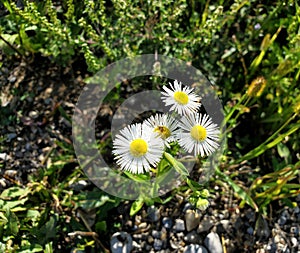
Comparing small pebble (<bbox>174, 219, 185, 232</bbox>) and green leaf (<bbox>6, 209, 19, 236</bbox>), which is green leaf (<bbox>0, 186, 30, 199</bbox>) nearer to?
green leaf (<bbox>6, 209, 19, 236</bbox>)

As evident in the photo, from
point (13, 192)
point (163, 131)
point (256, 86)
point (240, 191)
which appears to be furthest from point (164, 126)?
point (13, 192)

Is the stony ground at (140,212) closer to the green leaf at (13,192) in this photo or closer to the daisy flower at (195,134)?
the green leaf at (13,192)

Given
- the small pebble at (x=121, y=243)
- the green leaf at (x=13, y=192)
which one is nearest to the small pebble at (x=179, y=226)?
the small pebble at (x=121, y=243)

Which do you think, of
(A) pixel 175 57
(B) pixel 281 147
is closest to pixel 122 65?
(A) pixel 175 57

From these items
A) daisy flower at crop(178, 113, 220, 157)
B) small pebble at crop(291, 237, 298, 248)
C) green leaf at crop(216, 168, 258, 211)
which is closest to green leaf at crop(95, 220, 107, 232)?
green leaf at crop(216, 168, 258, 211)

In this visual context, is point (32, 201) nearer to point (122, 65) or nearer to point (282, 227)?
point (122, 65)

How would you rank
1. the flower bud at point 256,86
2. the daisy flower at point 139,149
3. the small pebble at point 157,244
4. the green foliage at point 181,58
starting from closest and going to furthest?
the daisy flower at point 139,149 → the flower bud at point 256,86 → the green foliage at point 181,58 → the small pebble at point 157,244

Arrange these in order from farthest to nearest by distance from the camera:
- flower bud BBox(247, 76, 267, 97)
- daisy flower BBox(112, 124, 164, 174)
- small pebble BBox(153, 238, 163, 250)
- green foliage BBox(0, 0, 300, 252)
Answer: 1. small pebble BBox(153, 238, 163, 250)
2. green foliage BBox(0, 0, 300, 252)
3. flower bud BBox(247, 76, 267, 97)
4. daisy flower BBox(112, 124, 164, 174)
